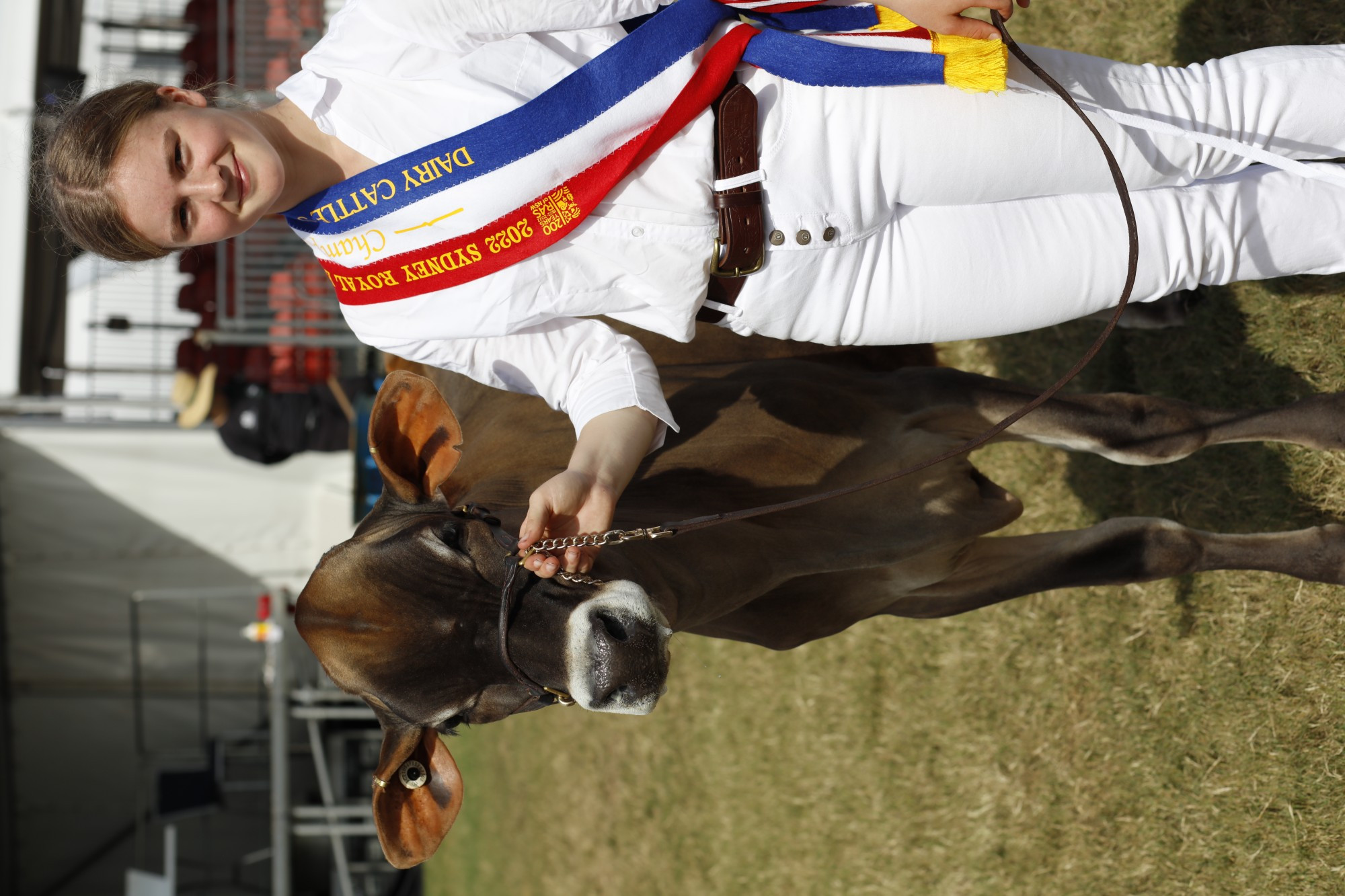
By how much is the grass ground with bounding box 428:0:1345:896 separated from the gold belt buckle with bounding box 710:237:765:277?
75.2 inches

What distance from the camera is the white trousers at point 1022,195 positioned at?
1857 millimetres

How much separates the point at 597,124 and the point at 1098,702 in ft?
8.94

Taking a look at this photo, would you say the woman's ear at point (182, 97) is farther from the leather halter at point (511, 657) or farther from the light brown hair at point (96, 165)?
the leather halter at point (511, 657)

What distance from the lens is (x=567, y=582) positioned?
1858 millimetres

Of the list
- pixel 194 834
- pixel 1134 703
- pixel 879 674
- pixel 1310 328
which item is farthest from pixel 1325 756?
pixel 194 834

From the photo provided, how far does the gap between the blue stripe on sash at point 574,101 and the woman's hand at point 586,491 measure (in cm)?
47

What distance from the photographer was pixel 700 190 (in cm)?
185

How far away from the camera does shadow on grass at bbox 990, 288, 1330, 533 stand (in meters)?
3.10

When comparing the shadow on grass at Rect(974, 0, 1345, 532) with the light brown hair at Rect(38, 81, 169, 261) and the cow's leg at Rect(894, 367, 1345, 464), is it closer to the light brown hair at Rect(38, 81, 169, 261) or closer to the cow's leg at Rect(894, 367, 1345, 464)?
the cow's leg at Rect(894, 367, 1345, 464)

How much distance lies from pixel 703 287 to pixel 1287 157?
1.08 m

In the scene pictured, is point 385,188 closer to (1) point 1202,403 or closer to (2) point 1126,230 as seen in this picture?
(2) point 1126,230

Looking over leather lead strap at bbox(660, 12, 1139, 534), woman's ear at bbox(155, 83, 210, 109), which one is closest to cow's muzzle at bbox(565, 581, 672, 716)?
leather lead strap at bbox(660, 12, 1139, 534)

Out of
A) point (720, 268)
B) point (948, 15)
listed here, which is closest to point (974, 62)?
point (948, 15)

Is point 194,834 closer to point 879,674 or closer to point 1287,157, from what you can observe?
point 879,674
